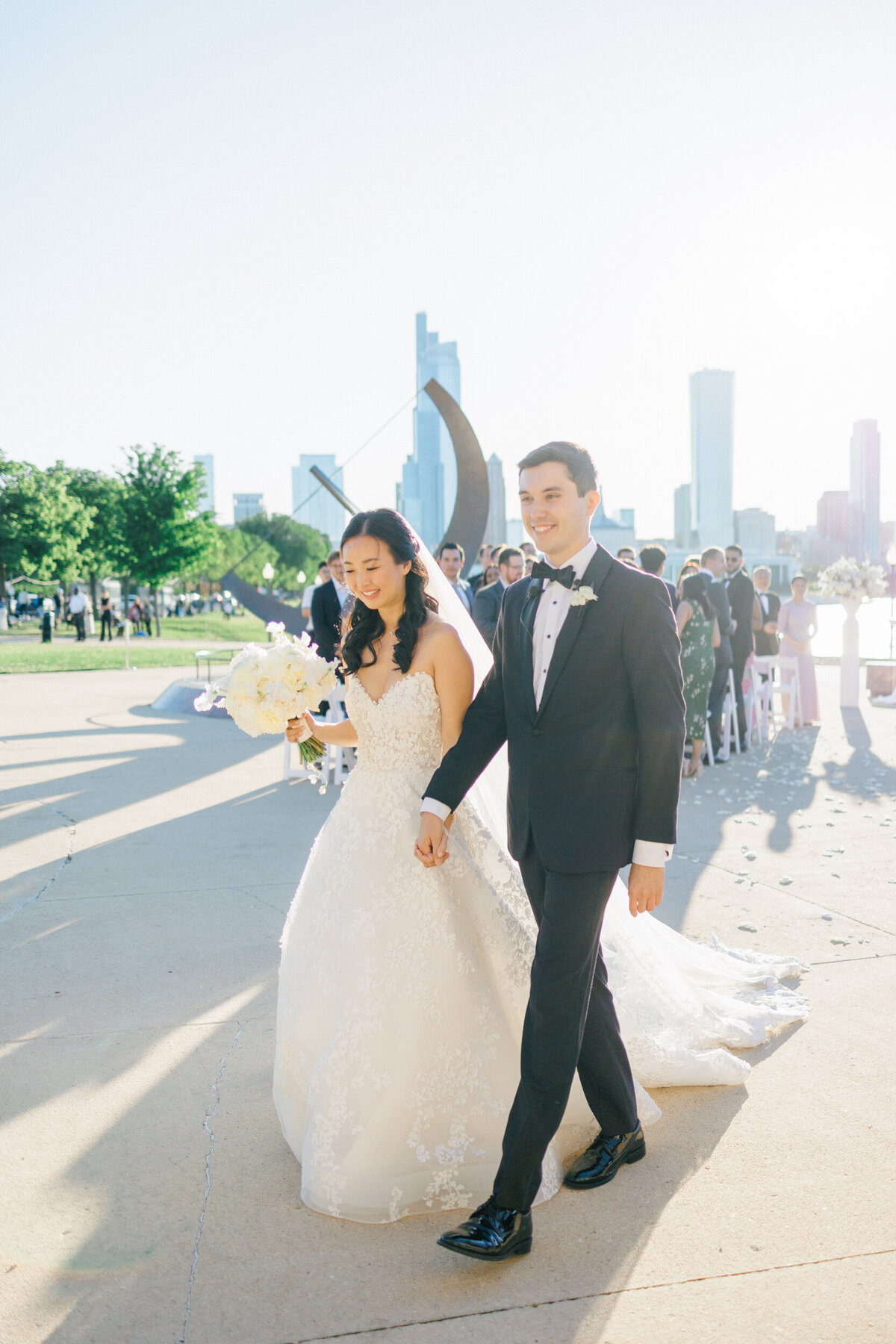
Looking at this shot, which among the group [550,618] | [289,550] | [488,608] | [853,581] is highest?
[289,550]

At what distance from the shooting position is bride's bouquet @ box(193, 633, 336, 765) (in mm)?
3281

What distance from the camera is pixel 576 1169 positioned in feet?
9.27

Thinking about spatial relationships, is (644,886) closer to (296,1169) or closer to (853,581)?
(296,1169)

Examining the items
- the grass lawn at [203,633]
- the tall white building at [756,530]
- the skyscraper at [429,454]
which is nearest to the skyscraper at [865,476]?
the tall white building at [756,530]

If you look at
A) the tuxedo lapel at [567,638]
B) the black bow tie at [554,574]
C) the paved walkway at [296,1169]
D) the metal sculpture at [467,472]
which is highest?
the metal sculpture at [467,472]

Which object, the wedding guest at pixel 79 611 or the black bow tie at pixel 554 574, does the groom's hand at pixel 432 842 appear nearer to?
the black bow tie at pixel 554 574

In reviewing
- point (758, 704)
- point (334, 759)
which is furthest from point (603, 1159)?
point (758, 704)

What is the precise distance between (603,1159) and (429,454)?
6611 cm

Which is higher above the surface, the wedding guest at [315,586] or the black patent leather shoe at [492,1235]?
the wedding guest at [315,586]

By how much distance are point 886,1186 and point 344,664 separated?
2155 millimetres

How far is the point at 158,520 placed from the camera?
36594 mm

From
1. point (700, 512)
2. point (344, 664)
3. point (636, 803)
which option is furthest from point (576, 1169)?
point (700, 512)

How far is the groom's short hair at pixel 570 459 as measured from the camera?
2.58 metres

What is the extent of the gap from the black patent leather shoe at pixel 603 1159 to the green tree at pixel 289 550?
290ft
